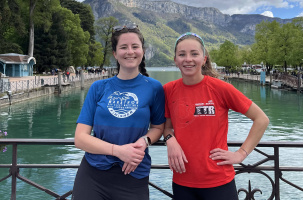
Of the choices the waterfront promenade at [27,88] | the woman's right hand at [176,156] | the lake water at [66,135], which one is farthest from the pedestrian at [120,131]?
the waterfront promenade at [27,88]

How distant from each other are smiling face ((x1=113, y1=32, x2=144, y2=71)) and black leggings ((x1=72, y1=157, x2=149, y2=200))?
69 cm

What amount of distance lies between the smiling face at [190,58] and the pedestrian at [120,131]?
0.24m

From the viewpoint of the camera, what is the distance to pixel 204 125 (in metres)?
2.31

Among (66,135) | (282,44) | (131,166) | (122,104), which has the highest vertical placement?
(282,44)

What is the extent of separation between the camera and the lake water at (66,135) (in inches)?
450

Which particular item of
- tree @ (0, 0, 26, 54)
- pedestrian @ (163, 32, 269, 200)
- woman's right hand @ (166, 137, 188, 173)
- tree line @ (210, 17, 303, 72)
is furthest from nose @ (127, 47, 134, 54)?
tree line @ (210, 17, 303, 72)

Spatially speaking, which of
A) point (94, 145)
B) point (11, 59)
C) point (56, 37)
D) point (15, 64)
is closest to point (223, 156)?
point (94, 145)

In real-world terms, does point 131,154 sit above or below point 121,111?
below

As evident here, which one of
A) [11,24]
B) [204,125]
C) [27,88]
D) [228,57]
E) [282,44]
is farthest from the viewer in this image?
[228,57]

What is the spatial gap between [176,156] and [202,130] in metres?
0.24

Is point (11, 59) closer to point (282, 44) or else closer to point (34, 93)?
point (34, 93)

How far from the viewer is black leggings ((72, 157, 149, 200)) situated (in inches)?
89.6

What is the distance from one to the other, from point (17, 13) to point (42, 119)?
20.7m

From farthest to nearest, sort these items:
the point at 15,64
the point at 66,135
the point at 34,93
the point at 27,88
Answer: the point at 15,64
the point at 34,93
the point at 27,88
the point at 66,135
